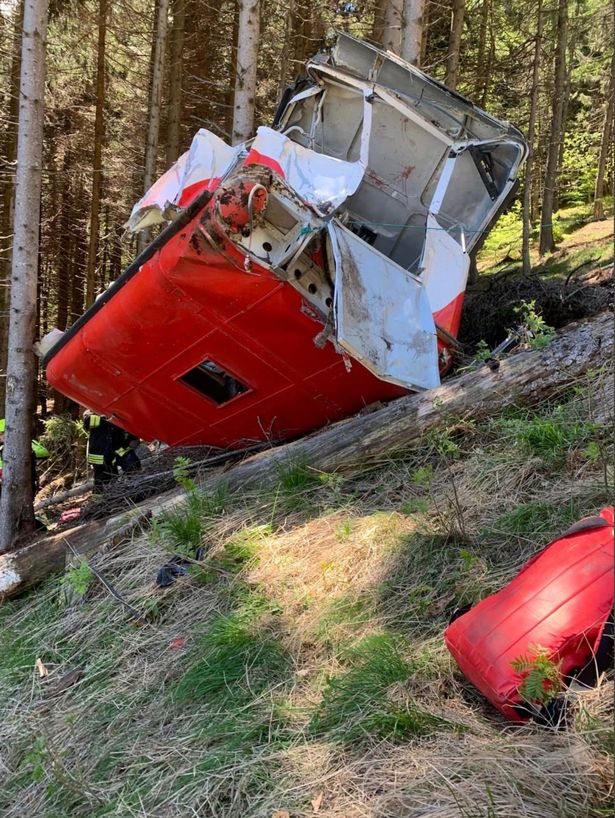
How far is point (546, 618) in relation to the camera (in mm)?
2389

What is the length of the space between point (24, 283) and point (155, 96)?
6192 millimetres

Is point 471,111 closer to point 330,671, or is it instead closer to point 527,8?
point 330,671

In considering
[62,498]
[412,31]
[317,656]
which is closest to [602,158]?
[412,31]

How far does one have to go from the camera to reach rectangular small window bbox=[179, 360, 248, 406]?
5648mm

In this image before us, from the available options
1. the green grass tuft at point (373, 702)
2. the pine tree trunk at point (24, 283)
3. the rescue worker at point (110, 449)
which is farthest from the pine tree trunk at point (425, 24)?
the green grass tuft at point (373, 702)

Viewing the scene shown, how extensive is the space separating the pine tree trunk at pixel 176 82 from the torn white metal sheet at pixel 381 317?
29.5 feet

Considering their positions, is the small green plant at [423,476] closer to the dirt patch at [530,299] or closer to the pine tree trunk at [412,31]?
the dirt patch at [530,299]

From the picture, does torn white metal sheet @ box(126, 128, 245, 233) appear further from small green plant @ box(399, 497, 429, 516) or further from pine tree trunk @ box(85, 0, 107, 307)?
pine tree trunk @ box(85, 0, 107, 307)

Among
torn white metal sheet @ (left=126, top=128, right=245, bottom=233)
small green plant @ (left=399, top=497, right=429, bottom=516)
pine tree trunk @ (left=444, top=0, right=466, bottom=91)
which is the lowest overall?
small green plant @ (left=399, top=497, right=429, bottom=516)

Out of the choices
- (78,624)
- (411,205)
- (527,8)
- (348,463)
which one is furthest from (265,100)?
(78,624)

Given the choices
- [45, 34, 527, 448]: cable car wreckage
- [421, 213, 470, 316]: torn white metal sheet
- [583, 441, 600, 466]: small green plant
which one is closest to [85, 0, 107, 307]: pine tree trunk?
[45, 34, 527, 448]: cable car wreckage

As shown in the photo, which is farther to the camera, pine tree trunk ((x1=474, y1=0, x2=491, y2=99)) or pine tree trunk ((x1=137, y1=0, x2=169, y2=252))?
pine tree trunk ((x1=474, y1=0, x2=491, y2=99))

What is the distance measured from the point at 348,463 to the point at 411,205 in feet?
13.0

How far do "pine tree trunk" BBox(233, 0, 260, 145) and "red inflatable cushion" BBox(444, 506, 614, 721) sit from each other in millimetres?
6825
